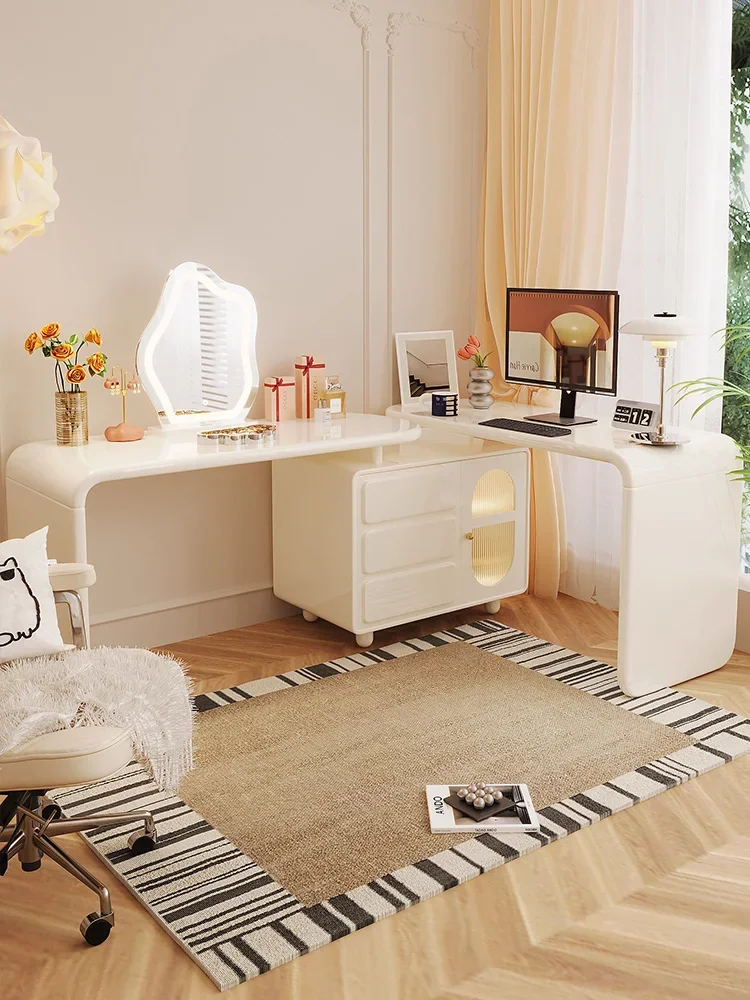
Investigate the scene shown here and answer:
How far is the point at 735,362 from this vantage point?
3.80 metres

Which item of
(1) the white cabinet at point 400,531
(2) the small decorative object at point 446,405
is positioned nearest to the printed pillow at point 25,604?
(1) the white cabinet at point 400,531

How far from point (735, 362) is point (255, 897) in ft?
8.16

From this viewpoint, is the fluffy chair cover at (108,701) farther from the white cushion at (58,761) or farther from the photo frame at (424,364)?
the photo frame at (424,364)

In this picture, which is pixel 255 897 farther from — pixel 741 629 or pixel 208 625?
pixel 741 629

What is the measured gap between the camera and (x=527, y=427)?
3684mm

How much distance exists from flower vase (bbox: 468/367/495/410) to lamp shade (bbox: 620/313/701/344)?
2.55ft

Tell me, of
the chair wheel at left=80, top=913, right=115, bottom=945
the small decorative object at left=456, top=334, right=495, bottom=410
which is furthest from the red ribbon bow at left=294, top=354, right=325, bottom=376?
the chair wheel at left=80, top=913, right=115, bottom=945

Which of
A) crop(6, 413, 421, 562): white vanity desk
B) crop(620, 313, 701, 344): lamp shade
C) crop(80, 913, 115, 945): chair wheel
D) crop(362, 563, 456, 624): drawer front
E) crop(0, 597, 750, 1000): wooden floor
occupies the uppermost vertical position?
crop(620, 313, 701, 344): lamp shade

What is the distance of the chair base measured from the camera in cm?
220

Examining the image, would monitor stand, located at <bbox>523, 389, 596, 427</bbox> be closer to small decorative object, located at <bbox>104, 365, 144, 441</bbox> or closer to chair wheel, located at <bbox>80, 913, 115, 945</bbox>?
small decorative object, located at <bbox>104, 365, 144, 441</bbox>

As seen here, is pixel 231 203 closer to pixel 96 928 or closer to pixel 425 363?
pixel 425 363

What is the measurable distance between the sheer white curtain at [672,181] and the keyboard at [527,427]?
0.52 metres

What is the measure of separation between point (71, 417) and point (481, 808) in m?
1.71

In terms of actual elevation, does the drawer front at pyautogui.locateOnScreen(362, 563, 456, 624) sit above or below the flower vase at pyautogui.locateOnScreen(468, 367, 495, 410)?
below
